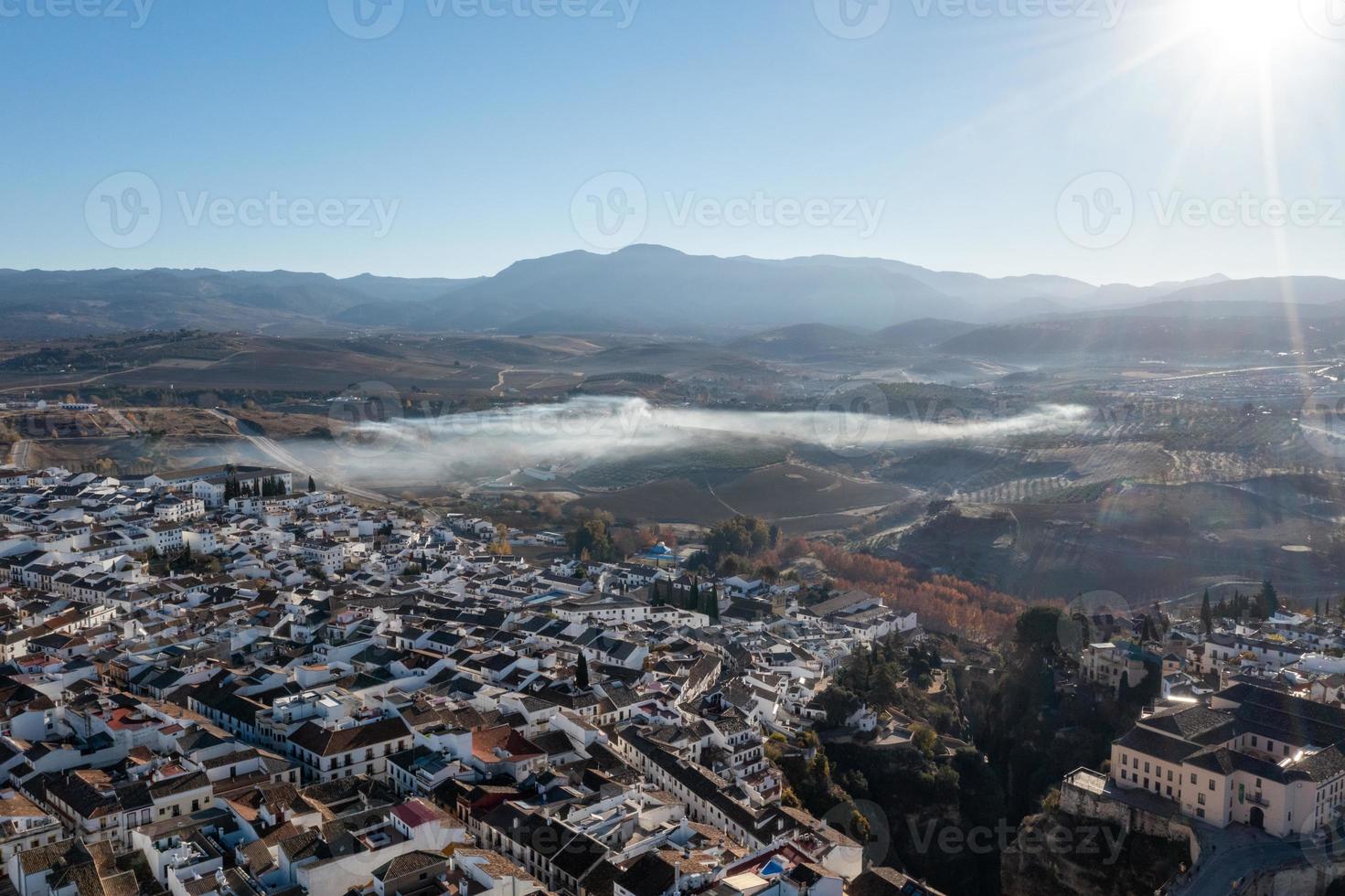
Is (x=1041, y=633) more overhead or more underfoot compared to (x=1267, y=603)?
more overhead

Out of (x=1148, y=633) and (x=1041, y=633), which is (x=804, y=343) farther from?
(x=1041, y=633)

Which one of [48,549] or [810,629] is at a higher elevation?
[48,549]

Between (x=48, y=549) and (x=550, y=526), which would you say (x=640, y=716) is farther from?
(x=550, y=526)

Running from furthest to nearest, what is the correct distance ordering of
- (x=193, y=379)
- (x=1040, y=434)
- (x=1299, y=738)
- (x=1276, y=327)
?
(x=1276, y=327), (x=193, y=379), (x=1040, y=434), (x=1299, y=738)

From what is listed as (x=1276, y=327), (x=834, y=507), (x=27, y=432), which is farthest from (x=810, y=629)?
(x=1276, y=327)

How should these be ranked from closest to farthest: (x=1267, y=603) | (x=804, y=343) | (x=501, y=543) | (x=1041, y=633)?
1. (x=1041, y=633)
2. (x=1267, y=603)
3. (x=501, y=543)
4. (x=804, y=343)

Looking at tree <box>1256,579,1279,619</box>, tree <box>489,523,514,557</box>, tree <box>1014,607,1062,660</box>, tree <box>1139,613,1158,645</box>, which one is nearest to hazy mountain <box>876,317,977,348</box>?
tree <box>489,523,514,557</box>

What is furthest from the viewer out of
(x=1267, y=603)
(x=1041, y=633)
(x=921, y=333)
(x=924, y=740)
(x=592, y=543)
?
(x=921, y=333)

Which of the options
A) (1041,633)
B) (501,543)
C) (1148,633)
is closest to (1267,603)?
(1148,633)

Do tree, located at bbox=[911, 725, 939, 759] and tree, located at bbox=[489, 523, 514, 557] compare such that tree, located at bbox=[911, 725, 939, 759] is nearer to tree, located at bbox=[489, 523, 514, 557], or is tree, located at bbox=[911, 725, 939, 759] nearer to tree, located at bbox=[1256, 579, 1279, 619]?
tree, located at bbox=[1256, 579, 1279, 619]

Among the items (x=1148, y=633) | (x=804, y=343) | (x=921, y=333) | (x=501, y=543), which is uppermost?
(x=921, y=333)

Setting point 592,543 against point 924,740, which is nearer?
point 924,740
